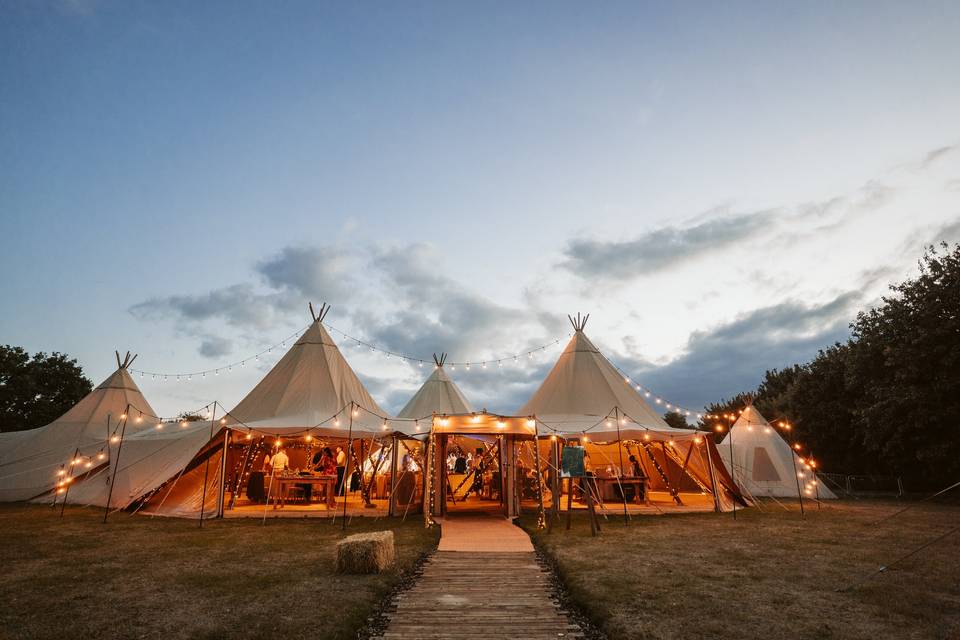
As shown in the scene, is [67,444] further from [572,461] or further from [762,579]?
[762,579]

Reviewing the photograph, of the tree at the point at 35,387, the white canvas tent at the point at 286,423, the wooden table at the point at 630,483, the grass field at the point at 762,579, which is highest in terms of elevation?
the tree at the point at 35,387

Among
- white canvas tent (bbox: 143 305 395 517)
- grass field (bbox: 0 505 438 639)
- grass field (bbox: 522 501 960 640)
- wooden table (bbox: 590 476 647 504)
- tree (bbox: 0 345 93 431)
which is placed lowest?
grass field (bbox: 522 501 960 640)

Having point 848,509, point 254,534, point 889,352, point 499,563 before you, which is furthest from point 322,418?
point 889,352

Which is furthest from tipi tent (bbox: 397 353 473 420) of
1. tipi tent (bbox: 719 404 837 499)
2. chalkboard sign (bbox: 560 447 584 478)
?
chalkboard sign (bbox: 560 447 584 478)

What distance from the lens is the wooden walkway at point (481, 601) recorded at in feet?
14.2

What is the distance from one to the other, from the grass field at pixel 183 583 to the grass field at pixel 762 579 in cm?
244

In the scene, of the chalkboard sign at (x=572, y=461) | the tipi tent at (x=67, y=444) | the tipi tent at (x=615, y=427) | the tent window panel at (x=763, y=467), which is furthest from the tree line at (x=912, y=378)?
the tipi tent at (x=67, y=444)

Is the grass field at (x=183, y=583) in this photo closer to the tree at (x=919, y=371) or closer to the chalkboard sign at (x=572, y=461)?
the chalkboard sign at (x=572, y=461)

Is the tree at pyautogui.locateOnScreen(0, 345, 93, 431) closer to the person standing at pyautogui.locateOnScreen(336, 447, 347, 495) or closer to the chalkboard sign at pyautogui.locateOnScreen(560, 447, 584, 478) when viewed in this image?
the person standing at pyautogui.locateOnScreen(336, 447, 347, 495)

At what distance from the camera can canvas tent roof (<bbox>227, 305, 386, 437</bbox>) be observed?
44.4ft

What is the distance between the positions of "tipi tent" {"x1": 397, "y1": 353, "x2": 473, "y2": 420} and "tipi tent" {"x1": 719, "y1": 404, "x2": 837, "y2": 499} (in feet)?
39.1

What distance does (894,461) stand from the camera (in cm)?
1667

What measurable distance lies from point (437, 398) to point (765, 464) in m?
13.6

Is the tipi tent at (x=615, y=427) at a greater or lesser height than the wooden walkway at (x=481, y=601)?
greater
